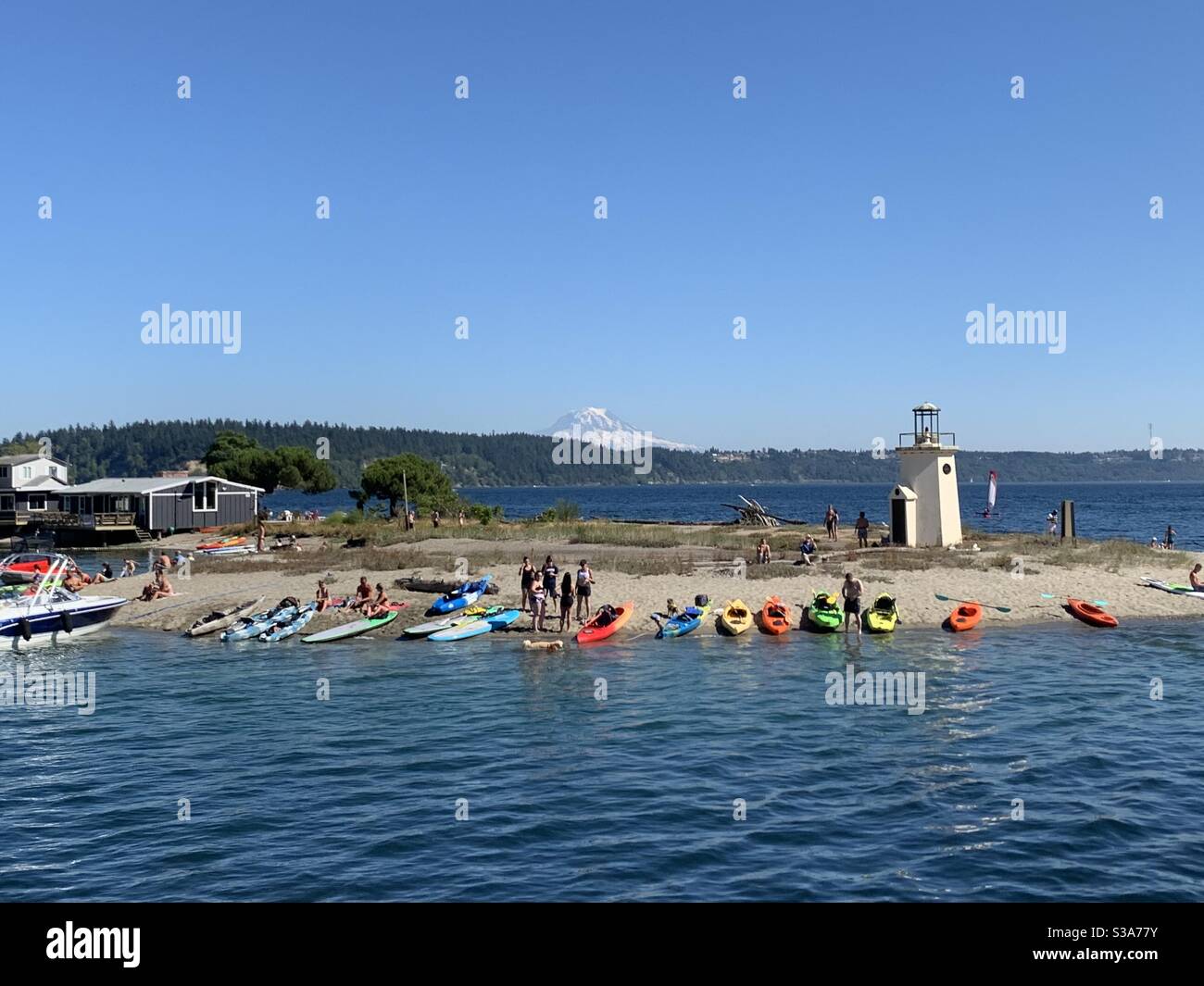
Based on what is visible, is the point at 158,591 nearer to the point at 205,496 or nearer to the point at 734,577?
the point at 734,577

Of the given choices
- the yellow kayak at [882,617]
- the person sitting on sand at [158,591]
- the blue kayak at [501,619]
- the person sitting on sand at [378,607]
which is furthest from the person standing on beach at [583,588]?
the person sitting on sand at [158,591]

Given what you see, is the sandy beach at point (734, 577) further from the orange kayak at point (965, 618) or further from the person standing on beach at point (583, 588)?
the person standing on beach at point (583, 588)

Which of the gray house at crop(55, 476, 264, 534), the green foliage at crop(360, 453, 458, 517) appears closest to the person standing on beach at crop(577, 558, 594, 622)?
the green foliage at crop(360, 453, 458, 517)

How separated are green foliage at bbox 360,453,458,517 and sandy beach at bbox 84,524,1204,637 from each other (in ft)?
85.6

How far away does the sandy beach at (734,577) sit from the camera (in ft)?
120

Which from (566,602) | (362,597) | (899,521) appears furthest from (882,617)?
(362,597)

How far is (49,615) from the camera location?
113 ft

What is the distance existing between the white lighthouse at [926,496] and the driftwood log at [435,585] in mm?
20131

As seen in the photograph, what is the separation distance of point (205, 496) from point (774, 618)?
5870 cm

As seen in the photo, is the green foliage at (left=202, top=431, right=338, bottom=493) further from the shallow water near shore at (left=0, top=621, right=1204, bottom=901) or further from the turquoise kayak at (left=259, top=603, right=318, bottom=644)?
the shallow water near shore at (left=0, top=621, right=1204, bottom=901)

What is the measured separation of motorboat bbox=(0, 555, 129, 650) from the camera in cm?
3363
